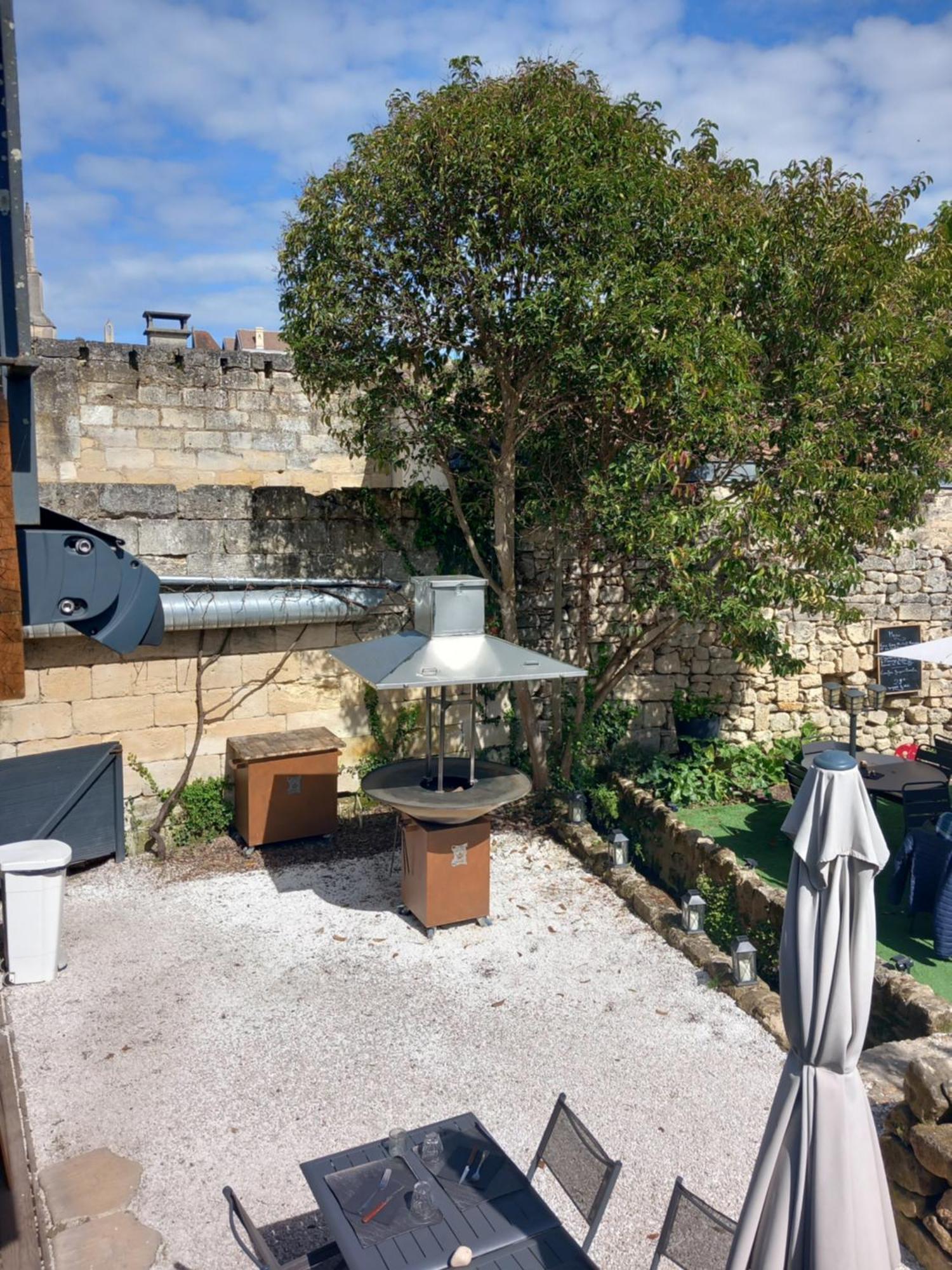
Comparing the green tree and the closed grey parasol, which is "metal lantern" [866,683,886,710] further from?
the closed grey parasol

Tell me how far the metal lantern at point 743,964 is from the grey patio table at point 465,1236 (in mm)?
2882

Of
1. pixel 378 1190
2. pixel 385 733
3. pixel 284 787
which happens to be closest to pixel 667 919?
pixel 284 787

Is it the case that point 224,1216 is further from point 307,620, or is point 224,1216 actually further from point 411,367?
point 411,367

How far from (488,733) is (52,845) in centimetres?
450

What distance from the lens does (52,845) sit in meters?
6.39

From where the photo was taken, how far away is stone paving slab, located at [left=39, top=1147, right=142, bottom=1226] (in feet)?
14.0

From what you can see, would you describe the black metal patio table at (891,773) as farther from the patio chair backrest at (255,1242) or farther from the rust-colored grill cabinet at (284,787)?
the patio chair backrest at (255,1242)

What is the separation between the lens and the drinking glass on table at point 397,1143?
369 cm

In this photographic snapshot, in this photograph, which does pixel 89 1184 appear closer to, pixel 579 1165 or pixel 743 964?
pixel 579 1165

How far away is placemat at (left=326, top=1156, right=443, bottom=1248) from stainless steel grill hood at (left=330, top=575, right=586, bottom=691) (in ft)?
10.9

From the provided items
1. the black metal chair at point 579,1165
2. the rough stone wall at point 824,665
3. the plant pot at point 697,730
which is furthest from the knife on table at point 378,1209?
the plant pot at point 697,730

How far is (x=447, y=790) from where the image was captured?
7176mm

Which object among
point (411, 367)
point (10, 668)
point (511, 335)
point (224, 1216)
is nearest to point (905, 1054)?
point (224, 1216)

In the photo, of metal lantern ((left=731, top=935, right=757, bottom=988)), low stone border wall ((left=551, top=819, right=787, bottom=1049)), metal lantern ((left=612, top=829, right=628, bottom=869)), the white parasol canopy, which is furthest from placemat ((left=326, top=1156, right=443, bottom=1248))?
the white parasol canopy
